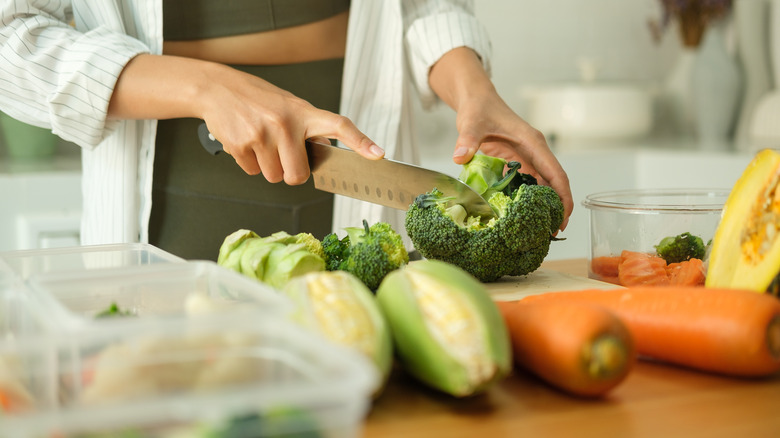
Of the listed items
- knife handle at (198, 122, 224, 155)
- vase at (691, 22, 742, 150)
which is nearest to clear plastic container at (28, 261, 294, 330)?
knife handle at (198, 122, 224, 155)

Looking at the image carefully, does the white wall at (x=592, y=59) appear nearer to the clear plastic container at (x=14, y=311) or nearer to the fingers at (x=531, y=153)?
the fingers at (x=531, y=153)

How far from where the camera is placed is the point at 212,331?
49cm

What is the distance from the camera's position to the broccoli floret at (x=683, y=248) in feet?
3.21

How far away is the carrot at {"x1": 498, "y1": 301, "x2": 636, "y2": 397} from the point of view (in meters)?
0.60

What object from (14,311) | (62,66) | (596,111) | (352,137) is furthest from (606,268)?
(596,111)

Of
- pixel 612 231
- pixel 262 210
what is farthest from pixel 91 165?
pixel 612 231

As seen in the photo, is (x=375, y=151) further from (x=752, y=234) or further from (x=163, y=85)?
(x=752, y=234)

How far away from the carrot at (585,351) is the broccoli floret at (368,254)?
0.27 m

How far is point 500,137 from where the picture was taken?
1.23 meters

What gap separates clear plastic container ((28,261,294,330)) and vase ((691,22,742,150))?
104 inches

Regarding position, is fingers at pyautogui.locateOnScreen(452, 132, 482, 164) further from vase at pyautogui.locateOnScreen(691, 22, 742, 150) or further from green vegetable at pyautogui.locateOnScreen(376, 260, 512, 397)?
vase at pyautogui.locateOnScreen(691, 22, 742, 150)

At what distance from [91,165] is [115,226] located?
0.13 metres

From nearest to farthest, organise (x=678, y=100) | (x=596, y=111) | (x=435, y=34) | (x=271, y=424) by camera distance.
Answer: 1. (x=271, y=424)
2. (x=435, y=34)
3. (x=596, y=111)
4. (x=678, y=100)

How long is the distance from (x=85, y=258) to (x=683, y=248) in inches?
28.1
